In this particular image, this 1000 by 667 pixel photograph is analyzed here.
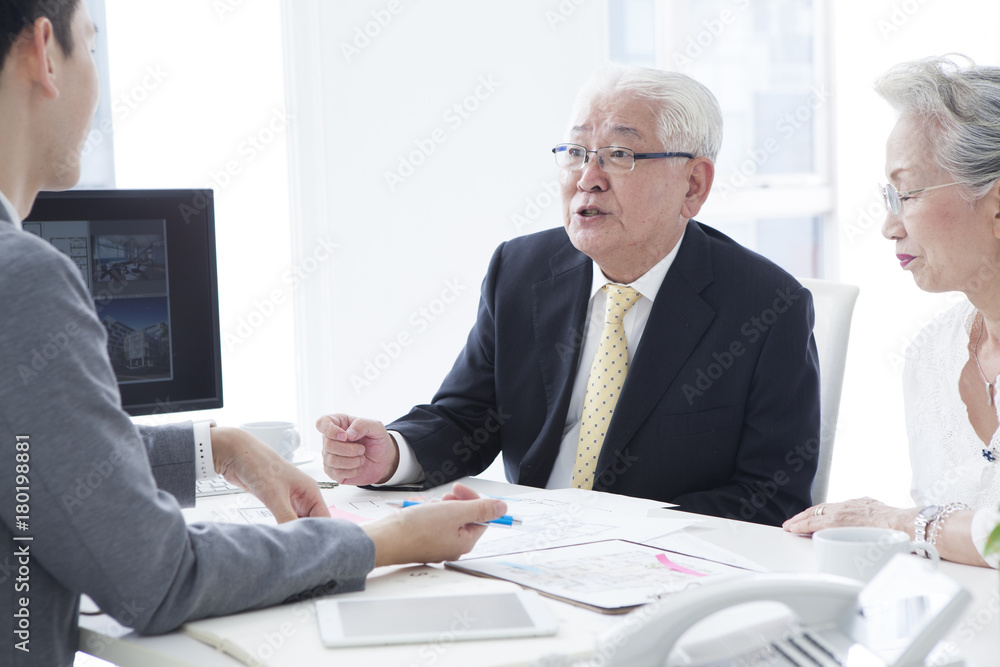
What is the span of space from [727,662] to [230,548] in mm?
505

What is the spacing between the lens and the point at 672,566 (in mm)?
1124

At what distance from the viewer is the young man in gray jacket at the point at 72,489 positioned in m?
0.87

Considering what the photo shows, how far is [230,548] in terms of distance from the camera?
0.97 meters

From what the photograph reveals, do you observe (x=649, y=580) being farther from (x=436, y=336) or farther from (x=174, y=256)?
(x=436, y=336)

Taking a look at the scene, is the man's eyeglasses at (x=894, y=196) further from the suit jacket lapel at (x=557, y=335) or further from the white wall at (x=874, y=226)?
the white wall at (x=874, y=226)

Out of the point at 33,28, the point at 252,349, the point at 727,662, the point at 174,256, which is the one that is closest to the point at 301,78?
the point at 252,349

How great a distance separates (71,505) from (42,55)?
486 mm

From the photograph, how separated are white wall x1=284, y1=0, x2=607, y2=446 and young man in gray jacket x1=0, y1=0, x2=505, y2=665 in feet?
6.27
